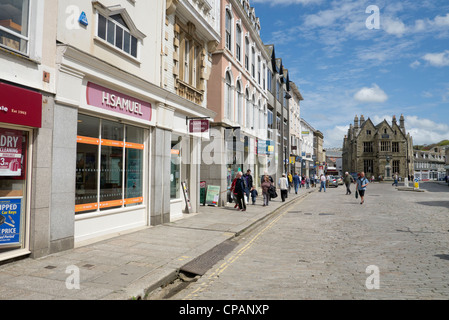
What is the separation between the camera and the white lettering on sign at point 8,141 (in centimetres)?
578

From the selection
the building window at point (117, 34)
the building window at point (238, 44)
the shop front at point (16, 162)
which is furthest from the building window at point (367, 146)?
the shop front at point (16, 162)

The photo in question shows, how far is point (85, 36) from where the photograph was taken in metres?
7.51

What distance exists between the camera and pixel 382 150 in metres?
76.0

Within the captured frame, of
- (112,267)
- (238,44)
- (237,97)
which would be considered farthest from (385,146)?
(112,267)

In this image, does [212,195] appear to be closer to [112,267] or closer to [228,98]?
[228,98]

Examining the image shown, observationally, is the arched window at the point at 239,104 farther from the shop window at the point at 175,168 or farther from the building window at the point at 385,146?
the building window at the point at 385,146

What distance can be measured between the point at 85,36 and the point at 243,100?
46.9 feet

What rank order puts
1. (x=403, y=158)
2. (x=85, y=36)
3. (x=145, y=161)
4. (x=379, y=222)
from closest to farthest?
(x=85, y=36), (x=145, y=161), (x=379, y=222), (x=403, y=158)

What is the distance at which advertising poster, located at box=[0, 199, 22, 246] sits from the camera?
5.79 meters

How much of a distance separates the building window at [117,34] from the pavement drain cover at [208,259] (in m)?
6.09

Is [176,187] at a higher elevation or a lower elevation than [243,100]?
lower

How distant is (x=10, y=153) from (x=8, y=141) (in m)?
0.23

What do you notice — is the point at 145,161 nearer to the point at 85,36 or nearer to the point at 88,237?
the point at 88,237
